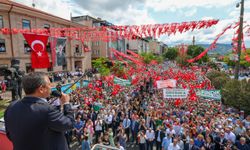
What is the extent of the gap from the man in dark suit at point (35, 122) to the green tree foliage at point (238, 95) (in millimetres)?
12255

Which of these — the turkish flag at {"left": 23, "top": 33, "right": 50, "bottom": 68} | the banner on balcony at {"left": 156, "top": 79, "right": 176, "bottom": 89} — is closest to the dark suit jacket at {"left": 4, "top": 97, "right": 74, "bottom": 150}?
the turkish flag at {"left": 23, "top": 33, "right": 50, "bottom": 68}

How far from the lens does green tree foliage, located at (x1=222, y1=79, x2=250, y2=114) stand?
1091 centimetres

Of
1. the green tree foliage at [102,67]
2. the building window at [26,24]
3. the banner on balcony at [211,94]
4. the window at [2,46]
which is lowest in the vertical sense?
the banner on balcony at [211,94]

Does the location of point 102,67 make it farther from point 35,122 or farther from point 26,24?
point 35,122

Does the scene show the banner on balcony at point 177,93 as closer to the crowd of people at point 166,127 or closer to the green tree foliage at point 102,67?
the crowd of people at point 166,127

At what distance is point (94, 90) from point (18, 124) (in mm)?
15056

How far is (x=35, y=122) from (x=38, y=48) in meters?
5.25

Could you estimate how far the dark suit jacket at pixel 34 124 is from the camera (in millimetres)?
1598

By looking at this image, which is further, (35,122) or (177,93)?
(177,93)

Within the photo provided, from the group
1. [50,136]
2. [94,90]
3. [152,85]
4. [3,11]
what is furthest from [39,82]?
[3,11]

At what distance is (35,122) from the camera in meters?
1.59

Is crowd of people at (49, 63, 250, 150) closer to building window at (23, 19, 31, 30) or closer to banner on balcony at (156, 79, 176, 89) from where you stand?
banner on balcony at (156, 79, 176, 89)

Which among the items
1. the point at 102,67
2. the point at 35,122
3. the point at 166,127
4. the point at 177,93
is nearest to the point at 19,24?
the point at 102,67

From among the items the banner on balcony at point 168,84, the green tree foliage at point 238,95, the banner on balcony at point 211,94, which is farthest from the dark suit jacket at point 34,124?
the banner on balcony at point 168,84
